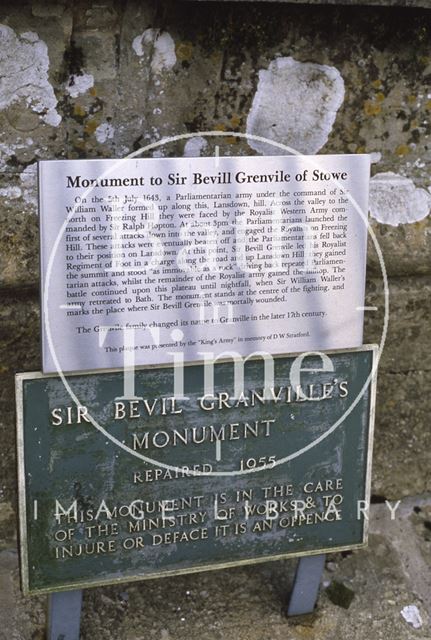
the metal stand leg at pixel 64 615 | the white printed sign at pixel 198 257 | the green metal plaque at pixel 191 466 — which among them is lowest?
the metal stand leg at pixel 64 615

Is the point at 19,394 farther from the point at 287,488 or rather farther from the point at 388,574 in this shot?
the point at 388,574

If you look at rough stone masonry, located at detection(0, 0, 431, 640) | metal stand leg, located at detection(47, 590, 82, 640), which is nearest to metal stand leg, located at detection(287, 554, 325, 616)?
rough stone masonry, located at detection(0, 0, 431, 640)

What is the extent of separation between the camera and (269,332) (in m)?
1.95

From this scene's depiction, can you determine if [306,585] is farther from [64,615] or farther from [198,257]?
[198,257]

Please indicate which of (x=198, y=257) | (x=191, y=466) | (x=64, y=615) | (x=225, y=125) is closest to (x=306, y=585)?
(x=191, y=466)

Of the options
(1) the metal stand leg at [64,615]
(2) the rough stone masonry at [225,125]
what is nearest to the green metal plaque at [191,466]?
(1) the metal stand leg at [64,615]

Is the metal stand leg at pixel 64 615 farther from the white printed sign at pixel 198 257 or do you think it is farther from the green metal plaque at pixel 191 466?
the white printed sign at pixel 198 257

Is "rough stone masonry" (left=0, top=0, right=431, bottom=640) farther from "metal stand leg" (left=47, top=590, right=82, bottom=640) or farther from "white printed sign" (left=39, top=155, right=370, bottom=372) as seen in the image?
"white printed sign" (left=39, top=155, right=370, bottom=372)

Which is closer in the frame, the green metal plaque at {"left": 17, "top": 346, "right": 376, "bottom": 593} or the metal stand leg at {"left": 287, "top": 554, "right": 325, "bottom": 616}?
the green metal plaque at {"left": 17, "top": 346, "right": 376, "bottom": 593}

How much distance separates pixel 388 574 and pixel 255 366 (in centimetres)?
91

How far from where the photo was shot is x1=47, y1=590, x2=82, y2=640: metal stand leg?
6.59ft

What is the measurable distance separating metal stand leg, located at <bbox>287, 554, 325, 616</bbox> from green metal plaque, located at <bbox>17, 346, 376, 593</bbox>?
69 mm

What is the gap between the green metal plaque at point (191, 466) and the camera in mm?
1893

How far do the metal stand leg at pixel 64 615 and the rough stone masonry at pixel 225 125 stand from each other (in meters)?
0.13
